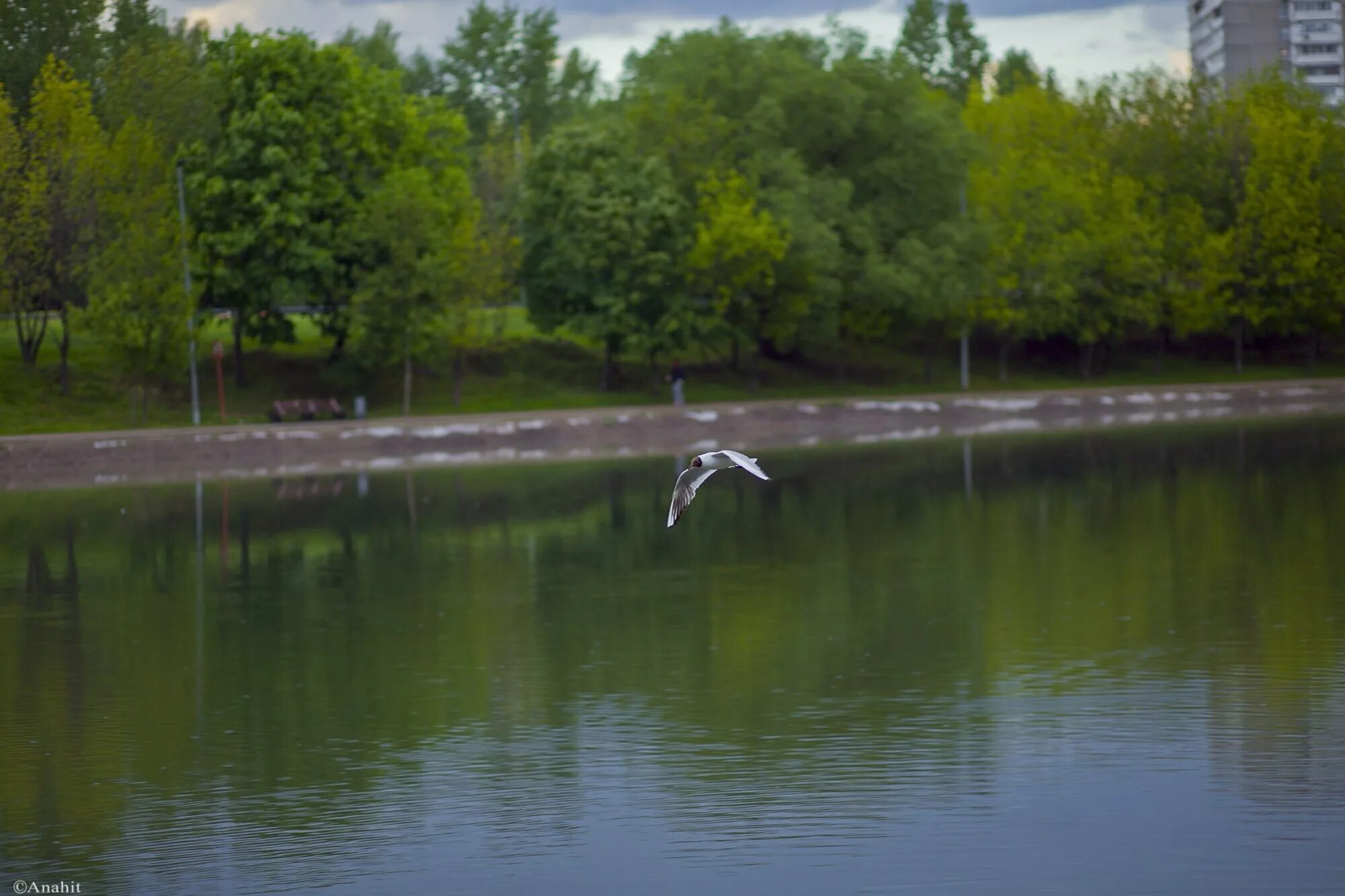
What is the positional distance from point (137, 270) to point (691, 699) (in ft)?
155

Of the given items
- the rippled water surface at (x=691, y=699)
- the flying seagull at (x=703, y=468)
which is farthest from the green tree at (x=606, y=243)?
the flying seagull at (x=703, y=468)

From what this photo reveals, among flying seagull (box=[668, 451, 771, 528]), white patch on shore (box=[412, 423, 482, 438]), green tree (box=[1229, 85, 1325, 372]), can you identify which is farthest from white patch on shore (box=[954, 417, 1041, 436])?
flying seagull (box=[668, 451, 771, 528])

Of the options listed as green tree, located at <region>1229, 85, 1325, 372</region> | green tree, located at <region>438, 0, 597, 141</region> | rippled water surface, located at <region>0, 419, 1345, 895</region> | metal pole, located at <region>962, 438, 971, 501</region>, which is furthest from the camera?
green tree, located at <region>438, 0, 597, 141</region>

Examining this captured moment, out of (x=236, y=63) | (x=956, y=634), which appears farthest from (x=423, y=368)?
(x=956, y=634)

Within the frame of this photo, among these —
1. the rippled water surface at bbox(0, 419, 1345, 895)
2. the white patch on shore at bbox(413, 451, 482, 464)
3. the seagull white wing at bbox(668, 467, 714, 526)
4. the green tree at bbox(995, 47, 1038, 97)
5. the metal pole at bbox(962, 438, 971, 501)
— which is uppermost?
the green tree at bbox(995, 47, 1038, 97)

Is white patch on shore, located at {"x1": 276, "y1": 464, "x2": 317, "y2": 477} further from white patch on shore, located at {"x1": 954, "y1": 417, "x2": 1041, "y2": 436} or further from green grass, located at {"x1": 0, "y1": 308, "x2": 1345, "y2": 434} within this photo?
white patch on shore, located at {"x1": 954, "y1": 417, "x2": 1041, "y2": 436}

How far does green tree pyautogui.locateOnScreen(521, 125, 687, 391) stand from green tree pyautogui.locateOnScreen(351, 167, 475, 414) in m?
4.85

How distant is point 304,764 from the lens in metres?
20.5

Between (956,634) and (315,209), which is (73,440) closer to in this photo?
(315,209)

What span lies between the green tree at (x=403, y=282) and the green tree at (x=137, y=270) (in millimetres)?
6533

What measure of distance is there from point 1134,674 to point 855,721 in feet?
13.7

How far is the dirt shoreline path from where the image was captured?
5603 centimetres

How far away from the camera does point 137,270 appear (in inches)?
2579

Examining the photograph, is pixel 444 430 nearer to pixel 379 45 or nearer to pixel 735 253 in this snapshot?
pixel 735 253
